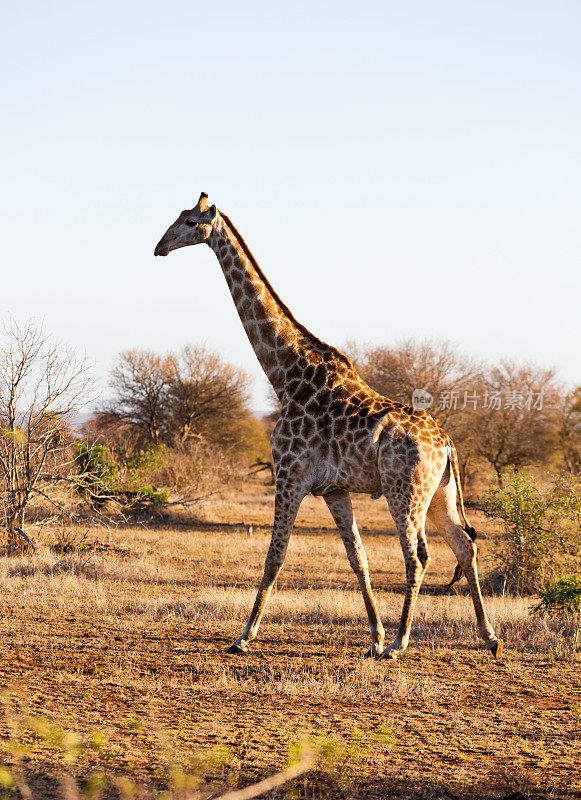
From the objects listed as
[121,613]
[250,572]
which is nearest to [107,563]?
[250,572]

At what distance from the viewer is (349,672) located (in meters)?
6.91

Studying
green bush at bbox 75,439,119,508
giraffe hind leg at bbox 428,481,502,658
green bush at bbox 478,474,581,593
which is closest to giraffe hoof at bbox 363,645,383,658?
giraffe hind leg at bbox 428,481,502,658

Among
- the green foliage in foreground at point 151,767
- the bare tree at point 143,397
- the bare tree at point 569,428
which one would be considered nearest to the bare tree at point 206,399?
the bare tree at point 143,397

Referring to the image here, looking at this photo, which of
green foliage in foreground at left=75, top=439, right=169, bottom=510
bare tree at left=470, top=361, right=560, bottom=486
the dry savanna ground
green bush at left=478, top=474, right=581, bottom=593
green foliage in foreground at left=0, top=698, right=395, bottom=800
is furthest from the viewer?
bare tree at left=470, top=361, right=560, bottom=486

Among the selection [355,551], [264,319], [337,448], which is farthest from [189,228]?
[355,551]

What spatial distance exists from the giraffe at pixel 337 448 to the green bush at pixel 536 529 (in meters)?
4.53

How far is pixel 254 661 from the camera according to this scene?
283 inches

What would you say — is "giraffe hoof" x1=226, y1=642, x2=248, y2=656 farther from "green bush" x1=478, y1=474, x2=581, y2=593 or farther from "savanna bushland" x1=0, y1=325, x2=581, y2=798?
"green bush" x1=478, y1=474, x2=581, y2=593

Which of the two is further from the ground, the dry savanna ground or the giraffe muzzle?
the giraffe muzzle

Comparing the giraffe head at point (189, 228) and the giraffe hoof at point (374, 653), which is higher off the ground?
the giraffe head at point (189, 228)

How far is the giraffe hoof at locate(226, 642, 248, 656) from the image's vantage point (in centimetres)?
750

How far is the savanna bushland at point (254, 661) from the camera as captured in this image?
15.3ft

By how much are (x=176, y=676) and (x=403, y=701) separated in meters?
1.88

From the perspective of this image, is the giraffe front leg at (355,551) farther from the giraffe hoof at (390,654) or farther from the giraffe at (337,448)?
the giraffe hoof at (390,654)
